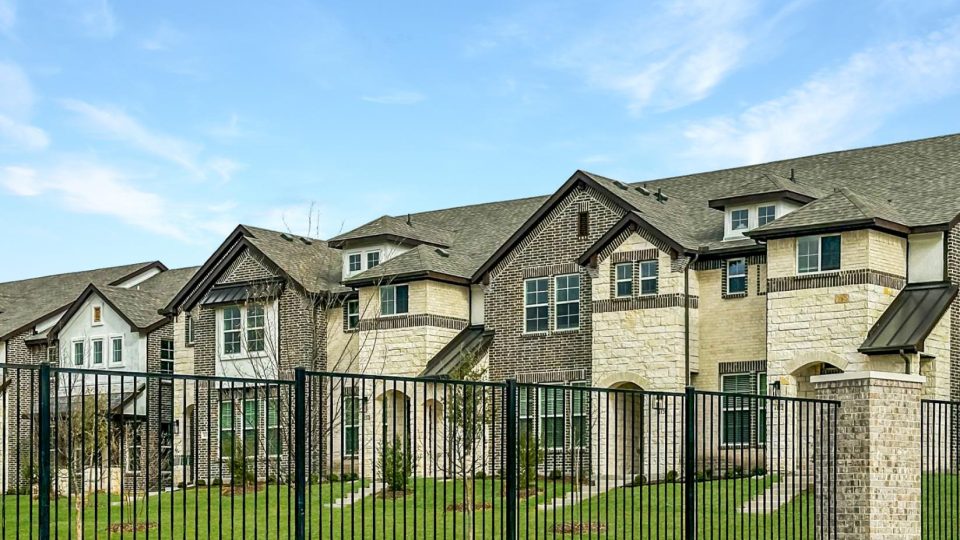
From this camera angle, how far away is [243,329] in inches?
1633

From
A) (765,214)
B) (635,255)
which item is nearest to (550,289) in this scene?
(635,255)

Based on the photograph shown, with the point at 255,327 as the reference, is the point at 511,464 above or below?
below

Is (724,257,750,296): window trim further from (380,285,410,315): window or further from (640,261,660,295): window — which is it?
(380,285,410,315): window

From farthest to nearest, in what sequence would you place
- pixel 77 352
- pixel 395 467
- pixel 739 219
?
pixel 77 352 < pixel 739 219 < pixel 395 467

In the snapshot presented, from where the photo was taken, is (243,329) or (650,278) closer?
(650,278)

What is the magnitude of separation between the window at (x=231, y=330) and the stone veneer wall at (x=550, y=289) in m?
8.77

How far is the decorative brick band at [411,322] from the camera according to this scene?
123 feet

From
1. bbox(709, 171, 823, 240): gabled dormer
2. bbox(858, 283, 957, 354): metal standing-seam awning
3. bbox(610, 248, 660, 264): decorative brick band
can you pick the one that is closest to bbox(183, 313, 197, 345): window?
bbox(610, 248, 660, 264): decorative brick band

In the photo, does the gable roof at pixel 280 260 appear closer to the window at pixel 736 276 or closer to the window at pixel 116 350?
A: the window at pixel 116 350

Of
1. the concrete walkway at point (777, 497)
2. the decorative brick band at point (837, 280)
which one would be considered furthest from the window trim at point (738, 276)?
the concrete walkway at point (777, 497)

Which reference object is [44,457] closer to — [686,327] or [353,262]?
[686,327]

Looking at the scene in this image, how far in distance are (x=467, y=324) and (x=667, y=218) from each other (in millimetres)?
6912

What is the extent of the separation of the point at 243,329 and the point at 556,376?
11.0 metres

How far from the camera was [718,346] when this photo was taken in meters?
33.3
